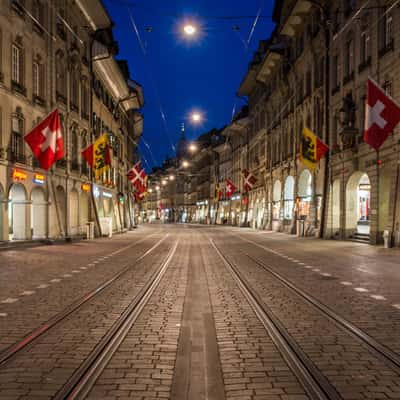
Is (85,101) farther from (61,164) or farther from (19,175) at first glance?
(19,175)

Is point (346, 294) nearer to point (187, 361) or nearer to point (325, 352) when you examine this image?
point (325, 352)

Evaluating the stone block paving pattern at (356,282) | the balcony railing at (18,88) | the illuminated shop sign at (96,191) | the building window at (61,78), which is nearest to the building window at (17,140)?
the balcony railing at (18,88)

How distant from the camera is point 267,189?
46.8 meters

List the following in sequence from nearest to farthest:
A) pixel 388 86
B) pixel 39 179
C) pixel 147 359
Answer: pixel 147 359 → pixel 388 86 → pixel 39 179

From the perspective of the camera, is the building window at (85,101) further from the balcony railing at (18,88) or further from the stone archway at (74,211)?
the balcony railing at (18,88)

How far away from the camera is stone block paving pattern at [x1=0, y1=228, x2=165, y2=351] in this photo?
269 inches

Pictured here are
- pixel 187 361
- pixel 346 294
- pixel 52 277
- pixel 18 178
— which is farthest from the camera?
pixel 18 178

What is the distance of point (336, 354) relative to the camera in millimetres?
5191

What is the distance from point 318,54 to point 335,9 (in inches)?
154

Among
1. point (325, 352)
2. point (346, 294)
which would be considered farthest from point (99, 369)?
point (346, 294)

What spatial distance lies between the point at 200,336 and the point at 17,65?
2019 centimetres

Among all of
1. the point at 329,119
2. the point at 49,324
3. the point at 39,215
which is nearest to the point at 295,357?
the point at 49,324

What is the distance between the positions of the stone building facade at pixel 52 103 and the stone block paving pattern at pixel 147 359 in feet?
50.6

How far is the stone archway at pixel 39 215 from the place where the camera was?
25047 mm
